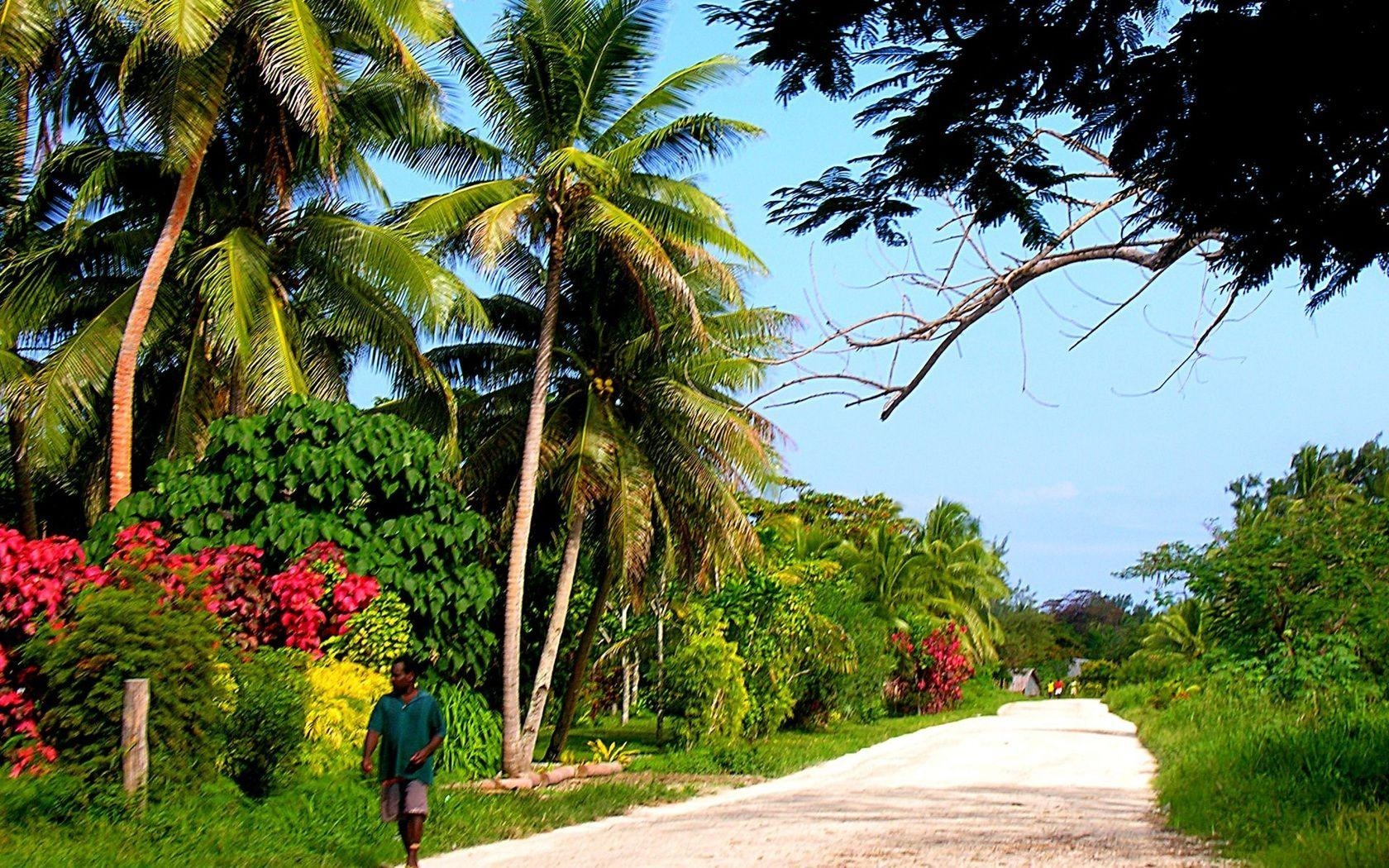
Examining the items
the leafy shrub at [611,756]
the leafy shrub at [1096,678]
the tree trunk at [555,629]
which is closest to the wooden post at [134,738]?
the tree trunk at [555,629]

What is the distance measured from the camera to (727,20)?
12.6ft

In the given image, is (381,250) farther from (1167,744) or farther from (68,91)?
(1167,744)

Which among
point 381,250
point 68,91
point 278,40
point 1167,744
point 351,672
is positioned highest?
point 68,91

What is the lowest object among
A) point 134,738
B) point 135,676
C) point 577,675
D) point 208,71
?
point 134,738

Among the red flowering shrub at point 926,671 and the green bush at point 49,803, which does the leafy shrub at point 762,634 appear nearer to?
the green bush at point 49,803

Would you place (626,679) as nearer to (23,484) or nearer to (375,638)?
(23,484)

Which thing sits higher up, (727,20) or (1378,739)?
(727,20)

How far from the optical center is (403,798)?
845 cm

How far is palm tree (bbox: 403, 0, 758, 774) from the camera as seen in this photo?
56.7ft

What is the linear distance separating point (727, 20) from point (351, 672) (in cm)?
1064

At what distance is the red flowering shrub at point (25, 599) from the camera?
38.2ft

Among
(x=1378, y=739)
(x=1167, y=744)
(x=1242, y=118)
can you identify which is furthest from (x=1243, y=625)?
(x=1242, y=118)

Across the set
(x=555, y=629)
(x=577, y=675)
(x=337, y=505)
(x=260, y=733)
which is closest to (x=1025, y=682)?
(x=577, y=675)

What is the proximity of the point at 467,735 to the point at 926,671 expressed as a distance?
96.6 ft
